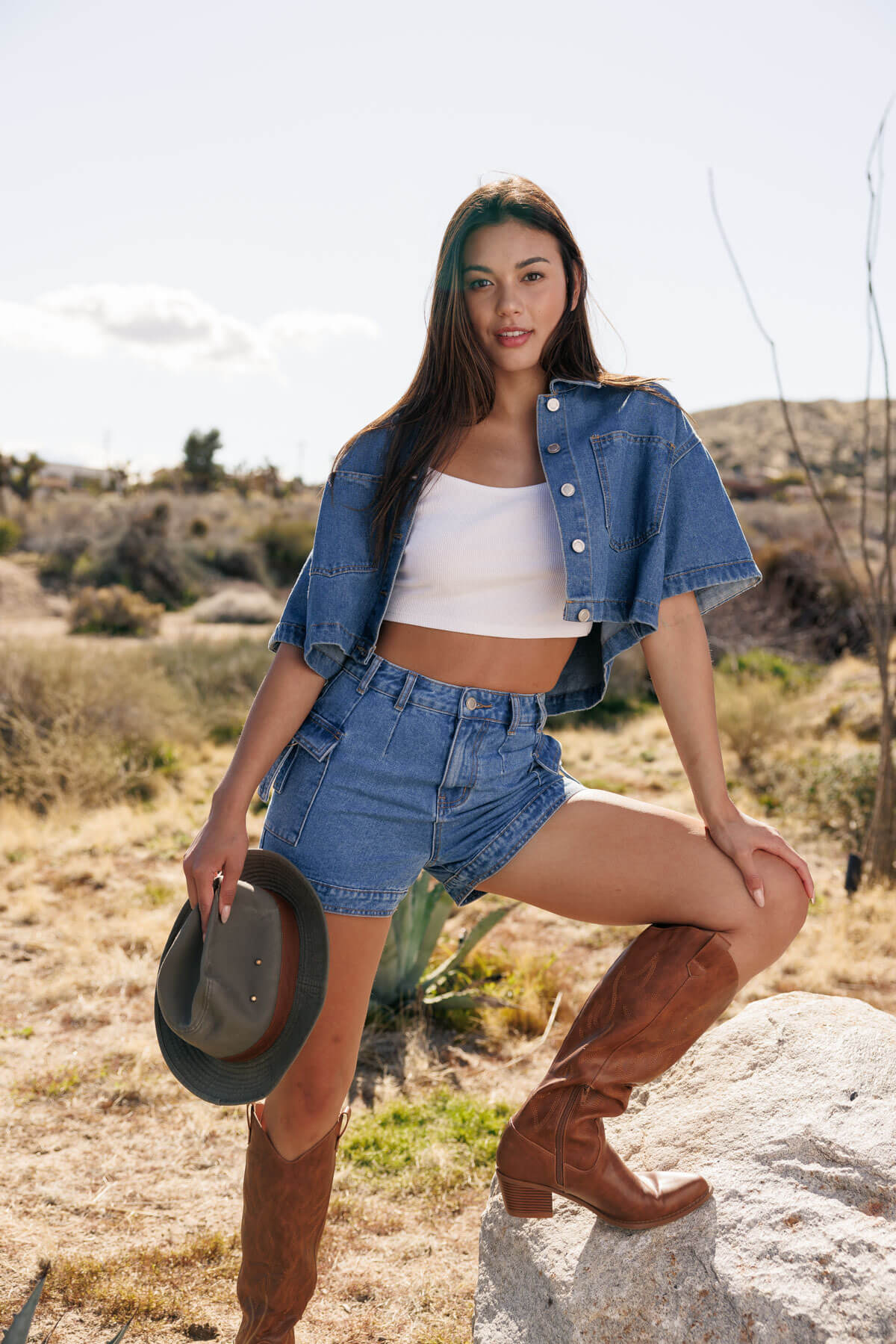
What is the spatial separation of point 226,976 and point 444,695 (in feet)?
2.00

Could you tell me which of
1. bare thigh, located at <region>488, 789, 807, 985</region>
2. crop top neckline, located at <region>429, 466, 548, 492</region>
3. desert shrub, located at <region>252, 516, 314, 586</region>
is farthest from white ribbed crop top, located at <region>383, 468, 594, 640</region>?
desert shrub, located at <region>252, 516, 314, 586</region>

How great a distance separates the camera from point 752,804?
24.6ft

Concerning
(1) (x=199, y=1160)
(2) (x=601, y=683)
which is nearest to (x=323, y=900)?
(2) (x=601, y=683)

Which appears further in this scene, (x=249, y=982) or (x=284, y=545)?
(x=284, y=545)

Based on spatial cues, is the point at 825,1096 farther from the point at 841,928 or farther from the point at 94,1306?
the point at 841,928

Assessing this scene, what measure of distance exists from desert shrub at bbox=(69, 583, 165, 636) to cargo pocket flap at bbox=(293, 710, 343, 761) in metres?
13.5

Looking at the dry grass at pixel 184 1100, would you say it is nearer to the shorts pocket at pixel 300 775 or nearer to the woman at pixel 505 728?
the woman at pixel 505 728

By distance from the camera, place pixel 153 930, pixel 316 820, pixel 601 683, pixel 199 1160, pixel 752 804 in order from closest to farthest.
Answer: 1. pixel 316 820
2. pixel 601 683
3. pixel 199 1160
4. pixel 153 930
5. pixel 752 804

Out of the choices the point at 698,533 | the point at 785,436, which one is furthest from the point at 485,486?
the point at 785,436

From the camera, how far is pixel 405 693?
6.08 feet

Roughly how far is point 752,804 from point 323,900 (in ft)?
20.2

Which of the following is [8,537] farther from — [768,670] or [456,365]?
[456,365]

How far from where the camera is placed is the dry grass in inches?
98.7

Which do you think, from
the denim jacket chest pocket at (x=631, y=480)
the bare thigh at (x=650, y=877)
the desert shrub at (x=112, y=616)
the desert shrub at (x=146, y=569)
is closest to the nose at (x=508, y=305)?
the denim jacket chest pocket at (x=631, y=480)
